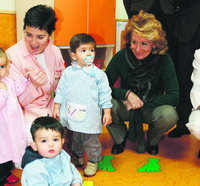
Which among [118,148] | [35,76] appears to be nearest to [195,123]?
[118,148]

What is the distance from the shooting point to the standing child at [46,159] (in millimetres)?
1364

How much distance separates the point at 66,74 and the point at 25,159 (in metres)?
0.59

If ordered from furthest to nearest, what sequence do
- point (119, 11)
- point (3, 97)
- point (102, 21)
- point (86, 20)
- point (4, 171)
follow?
point (119, 11) < point (102, 21) < point (86, 20) < point (4, 171) < point (3, 97)

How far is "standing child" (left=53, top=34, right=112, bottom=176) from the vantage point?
5.83 ft

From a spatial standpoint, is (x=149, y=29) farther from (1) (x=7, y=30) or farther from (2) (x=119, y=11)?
(2) (x=119, y=11)

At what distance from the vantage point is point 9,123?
167 centimetres

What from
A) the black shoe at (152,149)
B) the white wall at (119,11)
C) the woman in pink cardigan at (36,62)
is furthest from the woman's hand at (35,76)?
the white wall at (119,11)

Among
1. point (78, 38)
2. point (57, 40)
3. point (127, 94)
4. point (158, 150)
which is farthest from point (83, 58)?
point (158, 150)

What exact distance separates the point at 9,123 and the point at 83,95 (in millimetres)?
418

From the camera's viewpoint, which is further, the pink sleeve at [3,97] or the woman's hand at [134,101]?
the woman's hand at [134,101]

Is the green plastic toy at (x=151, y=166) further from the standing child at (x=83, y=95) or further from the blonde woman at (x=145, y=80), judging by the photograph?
the standing child at (x=83, y=95)

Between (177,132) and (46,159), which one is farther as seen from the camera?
(177,132)

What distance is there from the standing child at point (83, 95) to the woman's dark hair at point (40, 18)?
18 cm

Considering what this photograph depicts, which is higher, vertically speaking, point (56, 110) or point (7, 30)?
point (7, 30)
